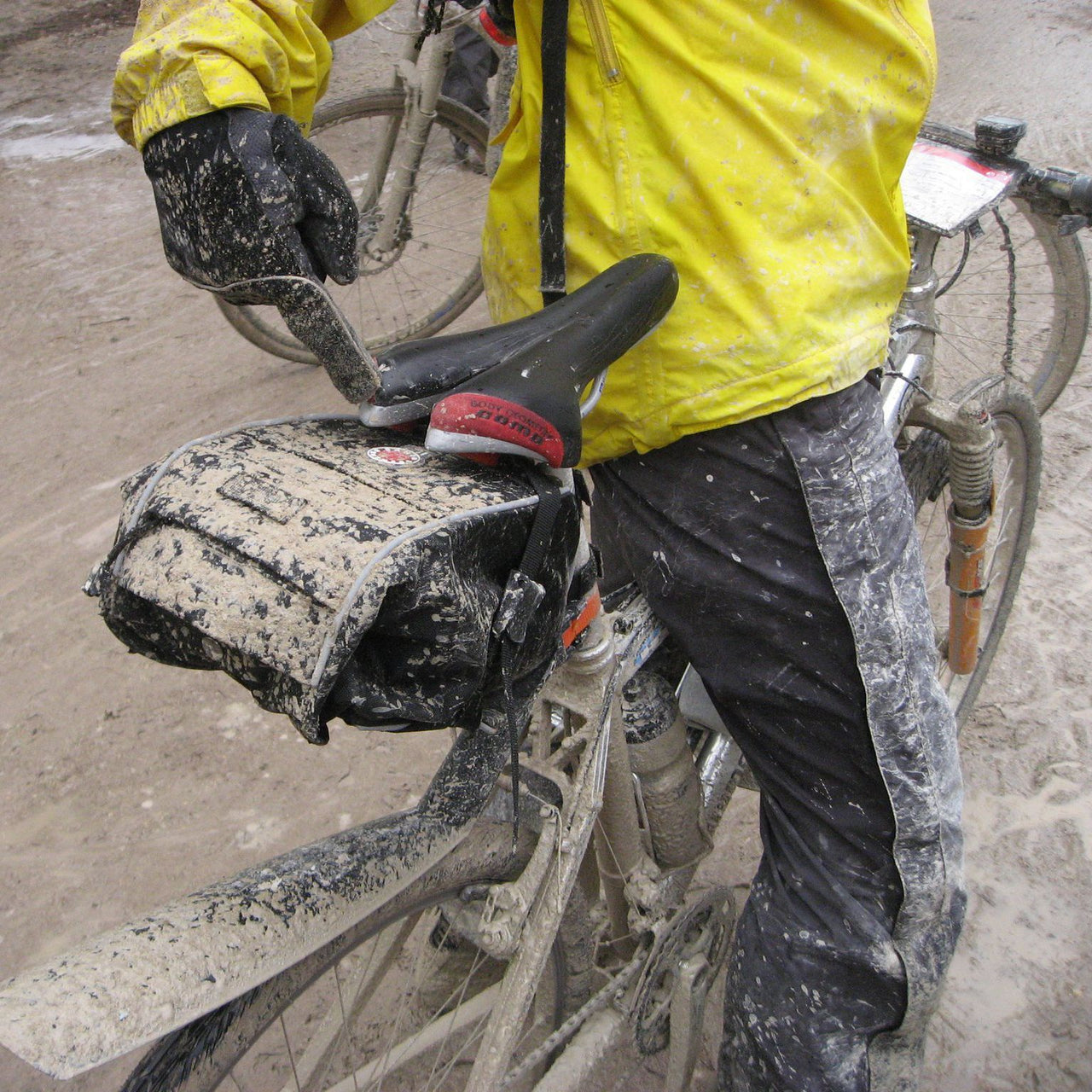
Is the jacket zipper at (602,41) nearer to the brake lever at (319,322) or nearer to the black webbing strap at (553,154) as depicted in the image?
the black webbing strap at (553,154)

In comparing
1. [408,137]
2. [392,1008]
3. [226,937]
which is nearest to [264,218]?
[226,937]

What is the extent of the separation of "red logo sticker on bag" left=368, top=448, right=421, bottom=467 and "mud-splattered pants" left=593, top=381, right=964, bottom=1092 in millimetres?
445

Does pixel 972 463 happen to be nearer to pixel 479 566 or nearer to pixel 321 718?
pixel 479 566

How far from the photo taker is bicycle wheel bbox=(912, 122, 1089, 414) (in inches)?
108

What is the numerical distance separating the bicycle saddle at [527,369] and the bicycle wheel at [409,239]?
2.33 metres

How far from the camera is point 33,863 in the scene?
7.36 feet

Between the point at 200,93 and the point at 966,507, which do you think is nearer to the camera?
the point at 200,93

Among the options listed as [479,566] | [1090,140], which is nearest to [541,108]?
[479,566]

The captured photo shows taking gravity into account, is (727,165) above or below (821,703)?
above

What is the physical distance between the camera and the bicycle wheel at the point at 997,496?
6.66ft

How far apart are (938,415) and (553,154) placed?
1.00 m

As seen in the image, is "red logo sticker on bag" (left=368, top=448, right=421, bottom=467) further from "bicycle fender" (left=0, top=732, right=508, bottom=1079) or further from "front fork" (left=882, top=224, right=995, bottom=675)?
"front fork" (left=882, top=224, right=995, bottom=675)

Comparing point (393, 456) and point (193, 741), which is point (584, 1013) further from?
point (193, 741)

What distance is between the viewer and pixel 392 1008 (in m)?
1.85
